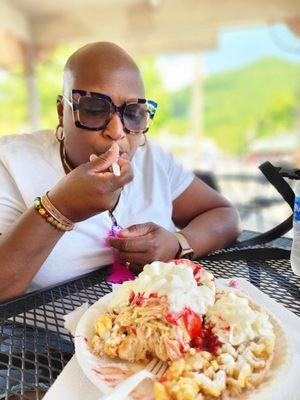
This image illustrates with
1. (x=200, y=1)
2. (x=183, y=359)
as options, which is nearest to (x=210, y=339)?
(x=183, y=359)

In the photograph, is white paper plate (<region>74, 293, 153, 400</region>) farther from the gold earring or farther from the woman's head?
the gold earring

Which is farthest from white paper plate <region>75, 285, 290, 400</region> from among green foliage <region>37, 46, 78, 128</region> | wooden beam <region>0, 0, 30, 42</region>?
wooden beam <region>0, 0, 30, 42</region>

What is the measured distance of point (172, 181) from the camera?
4.41 feet

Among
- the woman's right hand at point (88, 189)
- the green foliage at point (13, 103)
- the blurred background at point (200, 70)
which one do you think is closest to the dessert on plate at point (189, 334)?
the woman's right hand at point (88, 189)

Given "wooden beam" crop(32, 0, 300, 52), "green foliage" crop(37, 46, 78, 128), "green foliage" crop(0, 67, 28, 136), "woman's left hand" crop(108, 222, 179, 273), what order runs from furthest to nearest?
1. "green foliage" crop(0, 67, 28, 136)
2. "green foliage" crop(37, 46, 78, 128)
3. "wooden beam" crop(32, 0, 300, 52)
4. "woman's left hand" crop(108, 222, 179, 273)

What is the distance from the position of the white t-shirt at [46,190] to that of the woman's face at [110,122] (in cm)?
12

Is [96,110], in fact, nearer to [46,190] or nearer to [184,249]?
[46,190]

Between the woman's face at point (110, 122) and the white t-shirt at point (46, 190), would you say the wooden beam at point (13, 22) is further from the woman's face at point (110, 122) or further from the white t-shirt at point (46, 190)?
the woman's face at point (110, 122)

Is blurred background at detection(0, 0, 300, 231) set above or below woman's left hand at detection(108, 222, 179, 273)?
above

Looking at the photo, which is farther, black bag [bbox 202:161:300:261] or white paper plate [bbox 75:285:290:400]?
black bag [bbox 202:161:300:261]

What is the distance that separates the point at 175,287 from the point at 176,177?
784mm

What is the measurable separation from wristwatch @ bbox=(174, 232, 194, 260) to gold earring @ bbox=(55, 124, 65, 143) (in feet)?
1.58

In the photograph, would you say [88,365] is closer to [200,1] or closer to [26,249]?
[26,249]

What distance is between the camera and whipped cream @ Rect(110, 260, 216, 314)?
1.97 ft
